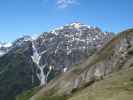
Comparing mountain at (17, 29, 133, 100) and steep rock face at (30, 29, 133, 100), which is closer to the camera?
mountain at (17, 29, 133, 100)

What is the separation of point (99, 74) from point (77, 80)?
8976 mm

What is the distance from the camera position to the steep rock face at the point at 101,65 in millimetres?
117500

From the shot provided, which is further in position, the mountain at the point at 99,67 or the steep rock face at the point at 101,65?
the steep rock face at the point at 101,65

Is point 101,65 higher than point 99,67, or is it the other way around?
point 101,65

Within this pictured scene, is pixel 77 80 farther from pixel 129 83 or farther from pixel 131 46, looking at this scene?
pixel 129 83

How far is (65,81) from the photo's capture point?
12775 cm

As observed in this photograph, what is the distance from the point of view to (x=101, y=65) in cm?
12244

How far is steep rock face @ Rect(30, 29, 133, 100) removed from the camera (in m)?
118

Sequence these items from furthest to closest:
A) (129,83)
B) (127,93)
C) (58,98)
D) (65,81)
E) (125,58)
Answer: (65,81), (125,58), (58,98), (129,83), (127,93)

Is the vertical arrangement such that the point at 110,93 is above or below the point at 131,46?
below

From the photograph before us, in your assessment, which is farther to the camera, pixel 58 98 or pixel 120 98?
pixel 58 98

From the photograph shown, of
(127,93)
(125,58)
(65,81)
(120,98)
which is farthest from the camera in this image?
(65,81)

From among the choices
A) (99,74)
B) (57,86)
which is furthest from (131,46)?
(57,86)

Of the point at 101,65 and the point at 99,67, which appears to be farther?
the point at 101,65
